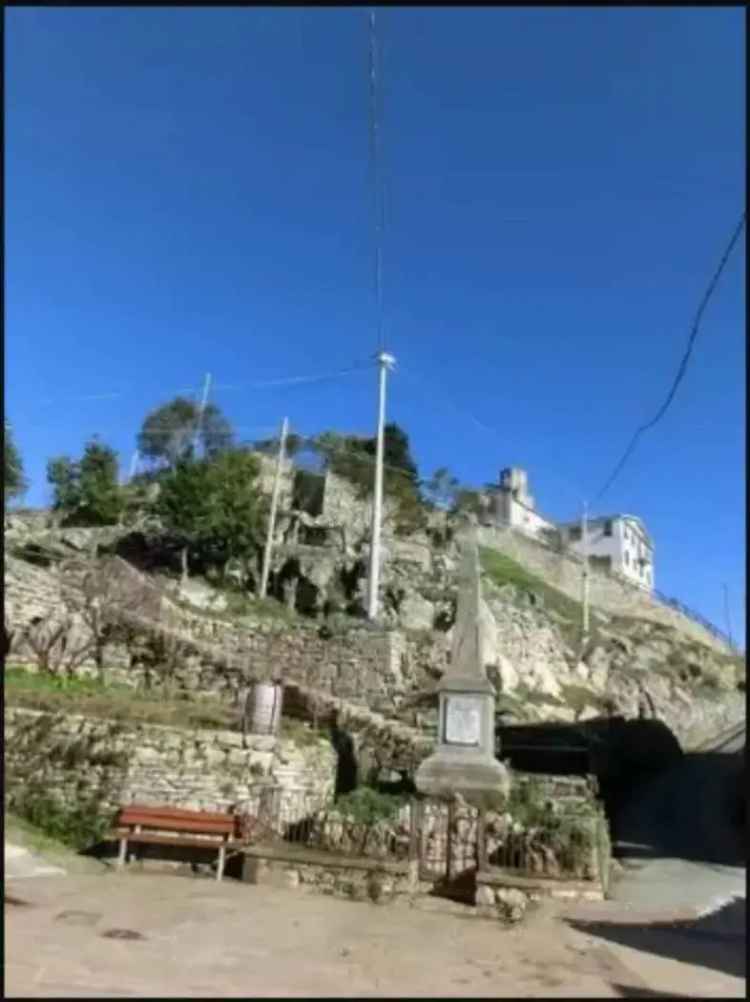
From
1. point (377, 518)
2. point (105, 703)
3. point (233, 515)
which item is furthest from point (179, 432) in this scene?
point (105, 703)

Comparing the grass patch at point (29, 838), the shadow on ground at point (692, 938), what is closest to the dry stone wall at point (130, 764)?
the grass patch at point (29, 838)

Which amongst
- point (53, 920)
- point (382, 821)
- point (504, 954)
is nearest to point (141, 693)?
point (382, 821)

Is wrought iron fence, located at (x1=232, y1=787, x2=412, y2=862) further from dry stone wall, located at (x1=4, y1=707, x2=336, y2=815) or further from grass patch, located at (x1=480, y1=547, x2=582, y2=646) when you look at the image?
grass patch, located at (x1=480, y1=547, x2=582, y2=646)

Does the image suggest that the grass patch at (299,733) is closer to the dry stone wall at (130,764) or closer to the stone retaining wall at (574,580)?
the dry stone wall at (130,764)

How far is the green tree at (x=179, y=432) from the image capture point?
130 feet

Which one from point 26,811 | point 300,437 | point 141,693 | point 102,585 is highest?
point 300,437

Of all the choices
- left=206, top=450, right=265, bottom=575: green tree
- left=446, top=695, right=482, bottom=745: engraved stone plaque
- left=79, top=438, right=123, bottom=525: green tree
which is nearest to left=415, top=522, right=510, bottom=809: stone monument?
left=446, top=695, right=482, bottom=745: engraved stone plaque

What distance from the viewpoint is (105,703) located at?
1265 cm

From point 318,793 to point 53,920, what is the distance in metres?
6.06

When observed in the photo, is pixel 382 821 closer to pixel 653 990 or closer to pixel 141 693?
pixel 653 990

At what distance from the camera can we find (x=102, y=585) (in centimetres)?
1912

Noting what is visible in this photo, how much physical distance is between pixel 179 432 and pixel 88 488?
8.02 m

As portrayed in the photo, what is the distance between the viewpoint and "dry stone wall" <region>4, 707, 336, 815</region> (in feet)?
36.2

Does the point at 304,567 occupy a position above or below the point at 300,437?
below
